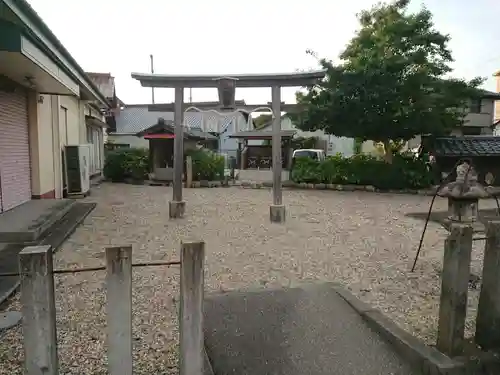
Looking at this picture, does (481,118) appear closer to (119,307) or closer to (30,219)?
(30,219)

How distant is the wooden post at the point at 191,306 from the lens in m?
1.85

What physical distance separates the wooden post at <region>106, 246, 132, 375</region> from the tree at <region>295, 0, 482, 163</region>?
10713mm

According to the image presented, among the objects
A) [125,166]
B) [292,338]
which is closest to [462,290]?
[292,338]

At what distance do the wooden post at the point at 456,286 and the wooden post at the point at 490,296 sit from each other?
15 cm

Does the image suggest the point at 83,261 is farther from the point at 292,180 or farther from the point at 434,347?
the point at 292,180

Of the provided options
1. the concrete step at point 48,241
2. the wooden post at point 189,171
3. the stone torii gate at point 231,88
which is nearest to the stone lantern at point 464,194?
the stone torii gate at point 231,88

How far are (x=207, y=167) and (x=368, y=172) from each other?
576 centimetres

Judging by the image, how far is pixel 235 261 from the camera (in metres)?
4.77

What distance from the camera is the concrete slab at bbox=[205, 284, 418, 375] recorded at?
8.06 ft

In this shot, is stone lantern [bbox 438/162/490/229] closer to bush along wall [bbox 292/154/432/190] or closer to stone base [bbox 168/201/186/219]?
stone base [bbox 168/201/186/219]

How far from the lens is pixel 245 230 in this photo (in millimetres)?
6691

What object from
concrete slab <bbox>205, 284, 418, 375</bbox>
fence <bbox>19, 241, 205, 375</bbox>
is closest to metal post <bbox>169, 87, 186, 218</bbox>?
concrete slab <bbox>205, 284, 418, 375</bbox>

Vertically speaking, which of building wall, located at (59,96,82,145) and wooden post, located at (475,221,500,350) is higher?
building wall, located at (59,96,82,145)

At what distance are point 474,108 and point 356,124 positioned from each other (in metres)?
16.9
